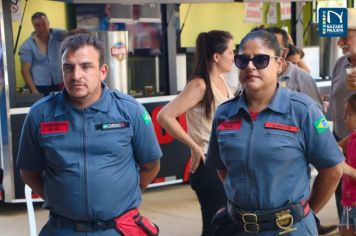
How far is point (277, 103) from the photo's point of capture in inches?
117

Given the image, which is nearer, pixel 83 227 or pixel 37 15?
pixel 83 227

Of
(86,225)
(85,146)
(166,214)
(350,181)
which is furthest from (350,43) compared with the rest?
(166,214)

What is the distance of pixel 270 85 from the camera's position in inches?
119

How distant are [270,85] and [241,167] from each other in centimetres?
39

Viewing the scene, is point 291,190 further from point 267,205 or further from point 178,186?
point 178,186

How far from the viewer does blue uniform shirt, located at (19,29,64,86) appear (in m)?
7.39

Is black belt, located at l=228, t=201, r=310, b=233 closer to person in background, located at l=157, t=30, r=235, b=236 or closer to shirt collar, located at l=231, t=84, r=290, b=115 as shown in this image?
shirt collar, located at l=231, t=84, r=290, b=115

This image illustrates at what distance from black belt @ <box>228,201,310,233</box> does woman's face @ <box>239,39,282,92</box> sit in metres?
0.54

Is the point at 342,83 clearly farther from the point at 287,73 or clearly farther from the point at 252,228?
the point at 252,228

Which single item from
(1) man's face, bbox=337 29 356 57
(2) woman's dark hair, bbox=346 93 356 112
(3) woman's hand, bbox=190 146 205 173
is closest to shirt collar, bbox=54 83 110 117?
(3) woman's hand, bbox=190 146 205 173

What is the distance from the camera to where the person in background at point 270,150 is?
2.91 meters

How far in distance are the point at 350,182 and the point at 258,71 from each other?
1956mm

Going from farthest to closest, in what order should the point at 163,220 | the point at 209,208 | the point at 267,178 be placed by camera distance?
1. the point at 163,220
2. the point at 209,208
3. the point at 267,178

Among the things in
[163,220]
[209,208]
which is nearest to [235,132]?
[209,208]
